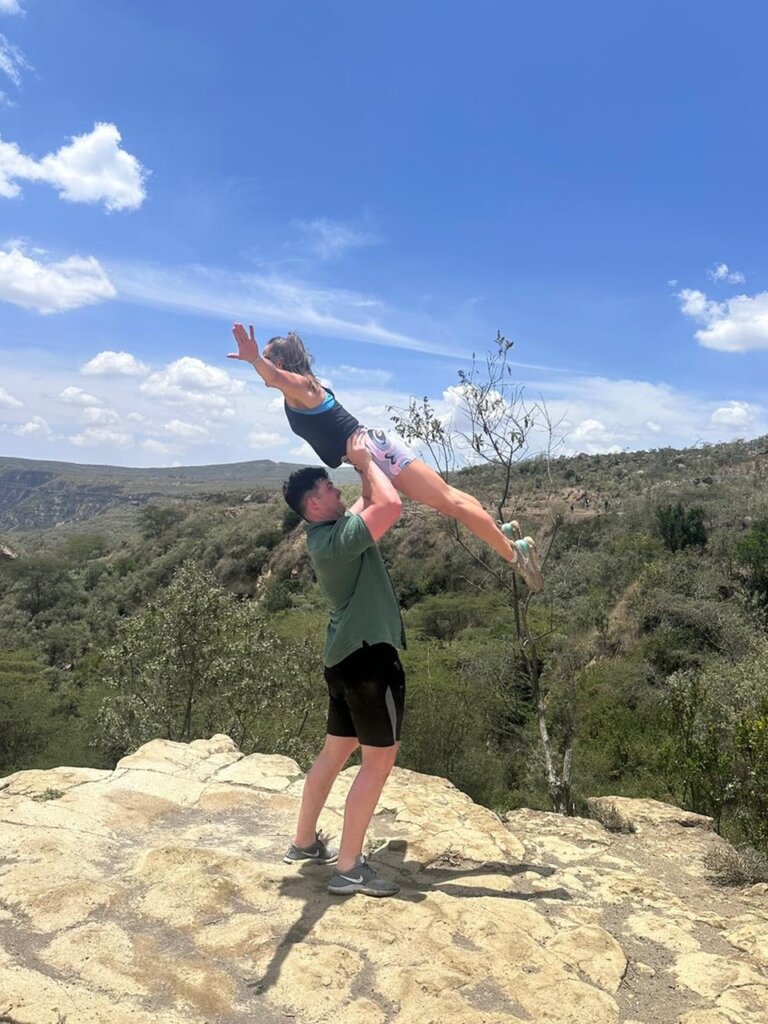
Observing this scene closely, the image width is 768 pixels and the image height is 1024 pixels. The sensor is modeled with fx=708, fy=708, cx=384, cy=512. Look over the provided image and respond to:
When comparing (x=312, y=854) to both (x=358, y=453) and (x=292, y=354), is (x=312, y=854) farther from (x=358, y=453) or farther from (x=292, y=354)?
(x=292, y=354)

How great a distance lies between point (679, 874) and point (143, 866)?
3.09 m

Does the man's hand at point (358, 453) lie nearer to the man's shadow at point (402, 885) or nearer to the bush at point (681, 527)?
the man's shadow at point (402, 885)

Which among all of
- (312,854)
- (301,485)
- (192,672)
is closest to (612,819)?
(312,854)

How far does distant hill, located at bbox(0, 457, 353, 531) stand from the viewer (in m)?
110

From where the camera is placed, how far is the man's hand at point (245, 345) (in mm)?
3312

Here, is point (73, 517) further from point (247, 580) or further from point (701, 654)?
point (701, 654)

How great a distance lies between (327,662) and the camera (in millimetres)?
3307

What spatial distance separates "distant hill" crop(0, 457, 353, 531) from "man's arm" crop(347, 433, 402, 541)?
298 feet

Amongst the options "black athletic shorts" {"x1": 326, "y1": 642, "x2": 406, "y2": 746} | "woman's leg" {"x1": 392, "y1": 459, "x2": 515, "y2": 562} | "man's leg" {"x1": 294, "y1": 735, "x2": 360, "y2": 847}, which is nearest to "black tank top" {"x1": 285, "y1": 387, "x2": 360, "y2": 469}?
"woman's leg" {"x1": 392, "y1": 459, "x2": 515, "y2": 562}

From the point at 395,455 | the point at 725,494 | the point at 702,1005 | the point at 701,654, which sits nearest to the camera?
Answer: the point at 702,1005

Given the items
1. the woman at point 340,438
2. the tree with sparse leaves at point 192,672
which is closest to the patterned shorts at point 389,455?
the woman at point 340,438

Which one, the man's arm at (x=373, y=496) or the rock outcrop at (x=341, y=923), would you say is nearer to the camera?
the rock outcrop at (x=341, y=923)

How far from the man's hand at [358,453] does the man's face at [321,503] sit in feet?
0.53

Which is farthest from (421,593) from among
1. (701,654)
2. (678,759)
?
(678,759)
